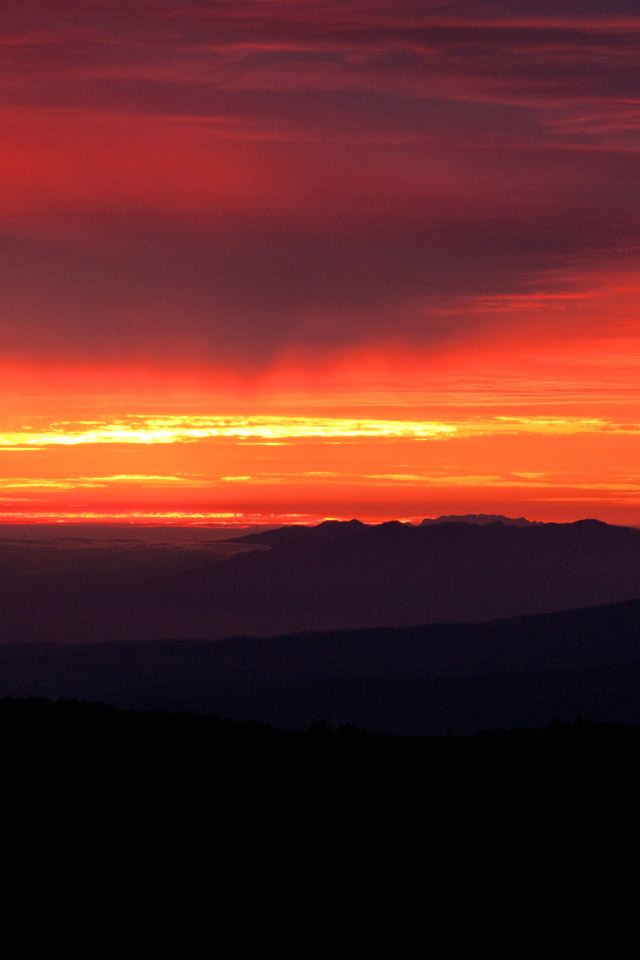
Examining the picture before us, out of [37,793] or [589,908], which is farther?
[37,793]

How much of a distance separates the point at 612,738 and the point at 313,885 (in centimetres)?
1126

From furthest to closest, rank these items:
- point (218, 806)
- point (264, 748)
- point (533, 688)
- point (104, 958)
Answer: point (533, 688) < point (264, 748) < point (218, 806) < point (104, 958)

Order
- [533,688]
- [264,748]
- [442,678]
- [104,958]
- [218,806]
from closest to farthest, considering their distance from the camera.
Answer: [104,958] → [218,806] → [264,748] → [533,688] → [442,678]

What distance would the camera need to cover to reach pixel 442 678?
172 metres

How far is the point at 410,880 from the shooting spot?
1319 centimetres

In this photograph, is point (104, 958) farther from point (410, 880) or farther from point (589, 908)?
point (589, 908)

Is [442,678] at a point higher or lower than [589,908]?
lower

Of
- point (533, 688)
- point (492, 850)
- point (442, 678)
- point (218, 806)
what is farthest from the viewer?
point (442, 678)

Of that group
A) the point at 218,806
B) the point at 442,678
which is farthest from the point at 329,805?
the point at 442,678

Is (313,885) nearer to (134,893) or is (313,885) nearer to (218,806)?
(134,893)

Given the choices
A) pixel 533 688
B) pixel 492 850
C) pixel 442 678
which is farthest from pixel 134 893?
pixel 442 678

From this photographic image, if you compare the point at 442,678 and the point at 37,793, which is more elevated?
the point at 37,793

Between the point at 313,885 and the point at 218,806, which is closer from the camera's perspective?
the point at 313,885

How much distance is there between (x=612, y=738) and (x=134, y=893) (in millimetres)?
12725
